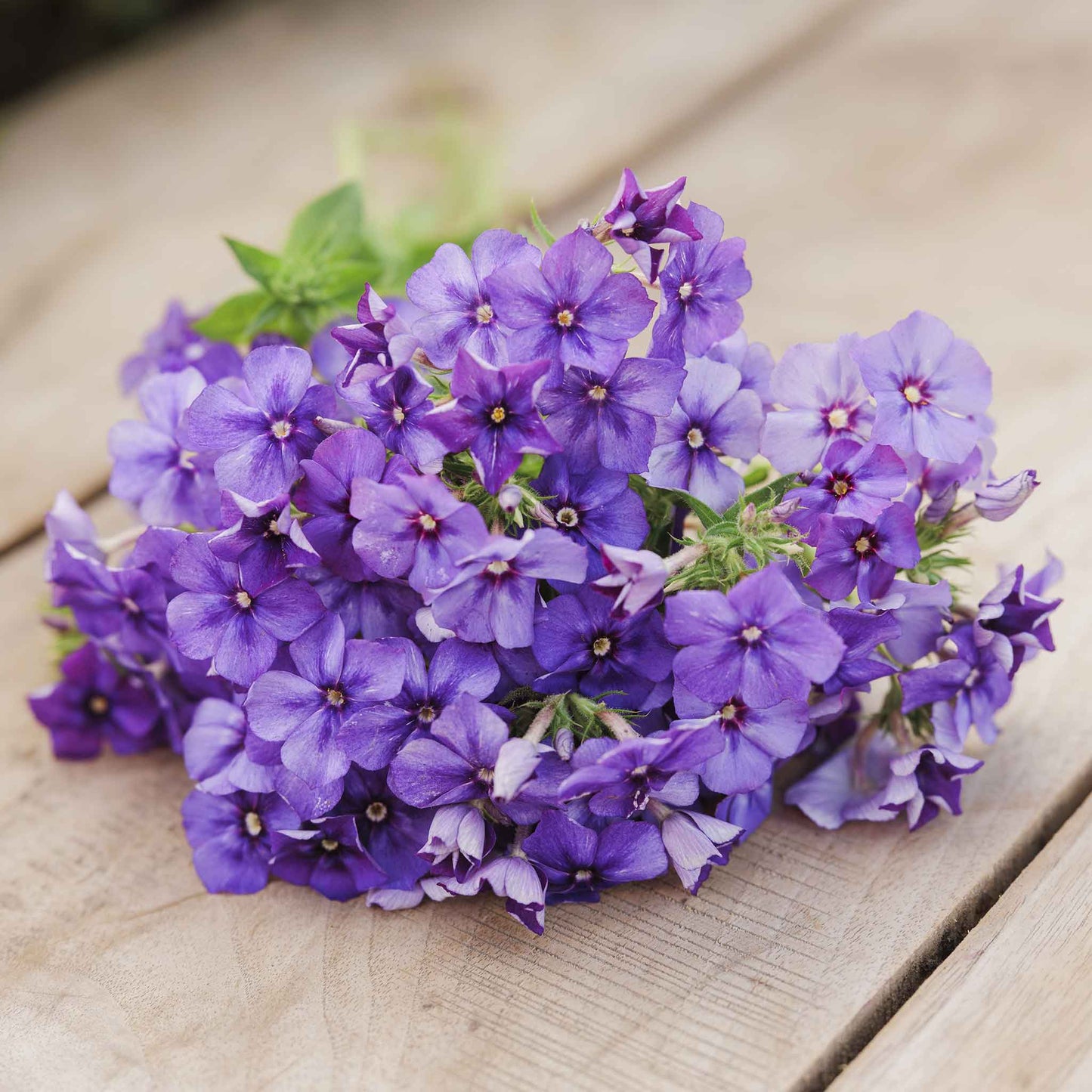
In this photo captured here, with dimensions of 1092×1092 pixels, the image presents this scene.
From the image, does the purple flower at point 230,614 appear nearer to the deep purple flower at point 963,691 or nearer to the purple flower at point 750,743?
the purple flower at point 750,743

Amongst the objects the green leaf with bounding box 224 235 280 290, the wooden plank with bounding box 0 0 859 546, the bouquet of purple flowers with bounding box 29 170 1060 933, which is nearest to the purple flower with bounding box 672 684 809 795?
the bouquet of purple flowers with bounding box 29 170 1060 933

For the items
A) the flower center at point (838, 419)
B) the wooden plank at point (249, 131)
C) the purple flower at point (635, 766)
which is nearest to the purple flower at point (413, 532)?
the purple flower at point (635, 766)

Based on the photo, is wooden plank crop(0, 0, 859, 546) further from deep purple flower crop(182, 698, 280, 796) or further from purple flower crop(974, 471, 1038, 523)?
purple flower crop(974, 471, 1038, 523)

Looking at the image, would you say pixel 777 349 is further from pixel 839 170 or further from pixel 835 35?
pixel 835 35

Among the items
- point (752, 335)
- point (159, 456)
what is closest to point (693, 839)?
point (159, 456)

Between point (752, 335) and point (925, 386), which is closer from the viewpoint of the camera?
point (925, 386)

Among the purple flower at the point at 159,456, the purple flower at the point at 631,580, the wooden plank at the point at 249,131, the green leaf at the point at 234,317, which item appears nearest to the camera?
the purple flower at the point at 631,580

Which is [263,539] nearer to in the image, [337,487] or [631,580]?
[337,487]
